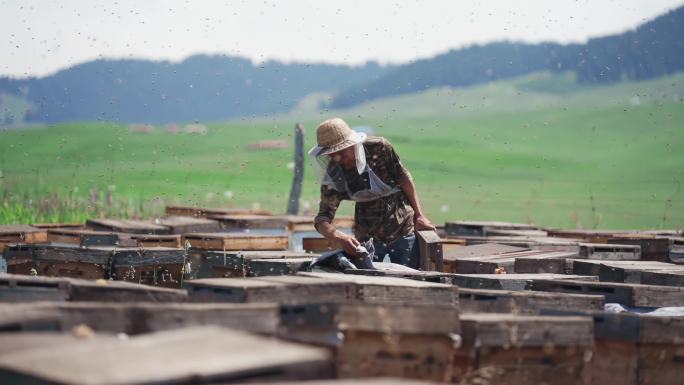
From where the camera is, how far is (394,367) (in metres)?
6.05

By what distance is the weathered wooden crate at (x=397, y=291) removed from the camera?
285 inches

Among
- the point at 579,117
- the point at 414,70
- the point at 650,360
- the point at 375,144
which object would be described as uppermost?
the point at 414,70

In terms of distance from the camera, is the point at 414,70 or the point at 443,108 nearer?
the point at 443,108

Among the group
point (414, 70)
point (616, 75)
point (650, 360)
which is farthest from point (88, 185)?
point (414, 70)

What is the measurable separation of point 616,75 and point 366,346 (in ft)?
342

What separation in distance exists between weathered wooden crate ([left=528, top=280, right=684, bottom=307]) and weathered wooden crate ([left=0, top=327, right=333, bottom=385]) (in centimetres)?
385

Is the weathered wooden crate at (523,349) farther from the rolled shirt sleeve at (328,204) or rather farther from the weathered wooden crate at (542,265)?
the weathered wooden crate at (542,265)

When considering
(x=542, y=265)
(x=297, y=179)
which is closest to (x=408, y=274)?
(x=542, y=265)

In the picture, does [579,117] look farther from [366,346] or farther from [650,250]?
[366,346]

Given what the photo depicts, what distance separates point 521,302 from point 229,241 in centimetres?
470

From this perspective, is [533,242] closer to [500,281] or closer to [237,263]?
[237,263]

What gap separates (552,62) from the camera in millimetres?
126062

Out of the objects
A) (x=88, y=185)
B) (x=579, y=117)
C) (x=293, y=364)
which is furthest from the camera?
(x=579, y=117)

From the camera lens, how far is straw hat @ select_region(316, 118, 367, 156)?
9.58 m
